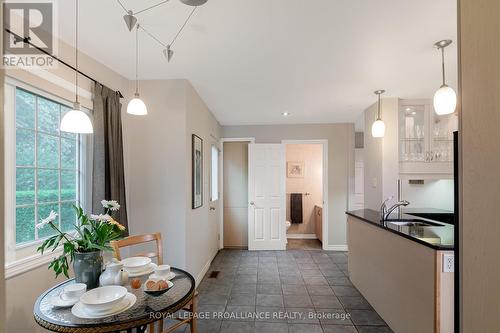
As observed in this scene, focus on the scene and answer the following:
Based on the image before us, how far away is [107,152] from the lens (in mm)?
2375

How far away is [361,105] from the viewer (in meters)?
3.89

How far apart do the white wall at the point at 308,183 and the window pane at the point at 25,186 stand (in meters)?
4.90

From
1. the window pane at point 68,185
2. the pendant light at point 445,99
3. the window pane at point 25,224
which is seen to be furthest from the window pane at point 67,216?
the pendant light at point 445,99

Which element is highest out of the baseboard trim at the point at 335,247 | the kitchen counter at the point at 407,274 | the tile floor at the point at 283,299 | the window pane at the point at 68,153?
the window pane at the point at 68,153

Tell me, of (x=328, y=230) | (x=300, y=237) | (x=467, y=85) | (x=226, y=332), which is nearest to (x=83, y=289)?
(x=226, y=332)

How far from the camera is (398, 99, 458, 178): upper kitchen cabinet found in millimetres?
3459

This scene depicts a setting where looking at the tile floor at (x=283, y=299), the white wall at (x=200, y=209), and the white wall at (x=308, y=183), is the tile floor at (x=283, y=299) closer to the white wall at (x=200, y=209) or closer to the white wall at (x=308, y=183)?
the white wall at (x=200, y=209)

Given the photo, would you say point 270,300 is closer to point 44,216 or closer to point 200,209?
point 200,209

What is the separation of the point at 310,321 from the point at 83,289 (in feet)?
6.70

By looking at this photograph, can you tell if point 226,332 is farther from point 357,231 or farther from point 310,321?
point 357,231

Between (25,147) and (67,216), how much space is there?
2.31 feet

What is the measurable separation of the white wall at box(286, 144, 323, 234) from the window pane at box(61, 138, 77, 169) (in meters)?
4.50

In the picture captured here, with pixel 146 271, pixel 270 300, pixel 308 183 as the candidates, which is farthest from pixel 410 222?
pixel 308 183

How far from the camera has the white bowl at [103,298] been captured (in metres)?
1.23
